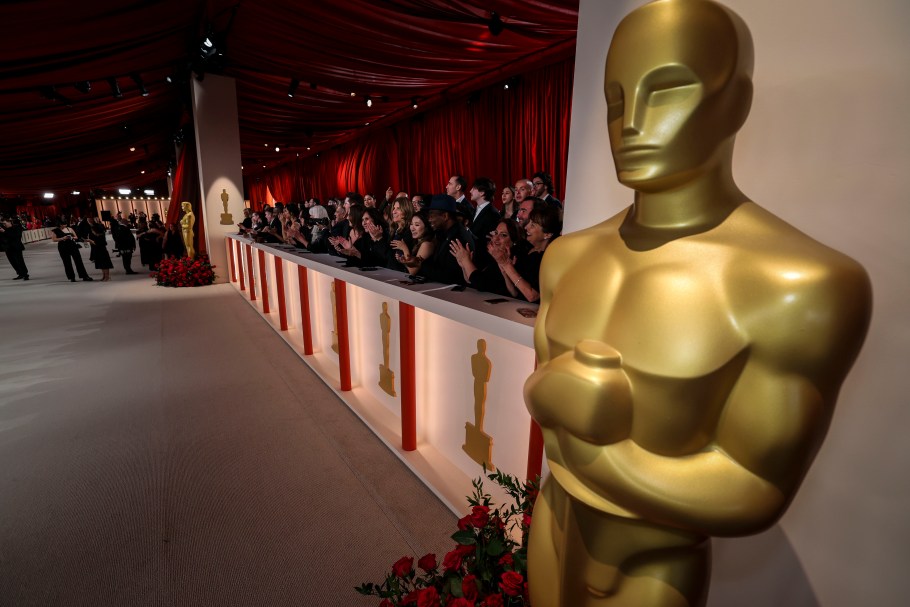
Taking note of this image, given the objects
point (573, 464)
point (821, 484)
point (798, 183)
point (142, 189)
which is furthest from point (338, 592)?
point (142, 189)

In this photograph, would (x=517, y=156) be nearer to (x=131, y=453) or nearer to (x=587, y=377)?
(x=131, y=453)

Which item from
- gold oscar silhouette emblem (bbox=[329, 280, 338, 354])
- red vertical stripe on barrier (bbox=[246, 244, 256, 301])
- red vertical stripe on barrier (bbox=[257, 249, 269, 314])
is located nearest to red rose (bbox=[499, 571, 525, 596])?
gold oscar silhouette emblem (bbox=[329, 280, 338, 354])

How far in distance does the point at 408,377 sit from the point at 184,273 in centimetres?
725

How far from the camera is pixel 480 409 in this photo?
6.18 ft

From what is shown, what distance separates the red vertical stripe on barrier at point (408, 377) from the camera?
89.7 inches

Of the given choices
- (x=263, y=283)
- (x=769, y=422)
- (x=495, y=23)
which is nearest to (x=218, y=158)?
(x=263, y=283)

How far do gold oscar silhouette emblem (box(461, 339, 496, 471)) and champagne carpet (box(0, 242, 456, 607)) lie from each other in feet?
1.20

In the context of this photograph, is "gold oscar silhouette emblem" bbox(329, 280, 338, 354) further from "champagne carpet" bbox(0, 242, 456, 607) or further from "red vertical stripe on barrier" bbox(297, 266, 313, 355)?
"red vertical stripe on barrier" bbox(297, 266, 313, 355)

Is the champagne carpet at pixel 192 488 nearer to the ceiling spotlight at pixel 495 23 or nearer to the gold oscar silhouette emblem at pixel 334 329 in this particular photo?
the gold oscar silhouette emblem at pixel 334 329

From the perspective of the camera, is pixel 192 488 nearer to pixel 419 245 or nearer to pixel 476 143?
pixel 419 245

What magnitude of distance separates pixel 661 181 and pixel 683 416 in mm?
314

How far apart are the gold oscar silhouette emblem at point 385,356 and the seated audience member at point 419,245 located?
287 millimetres

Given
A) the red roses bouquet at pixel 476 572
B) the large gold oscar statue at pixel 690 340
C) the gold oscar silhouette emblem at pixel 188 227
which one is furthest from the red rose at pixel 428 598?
the gold oscar silhouette emblem at pixel 188 227

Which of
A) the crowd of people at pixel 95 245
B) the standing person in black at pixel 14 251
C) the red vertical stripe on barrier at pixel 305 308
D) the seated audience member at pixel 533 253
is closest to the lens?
the seated audience member at pixel 533 253
